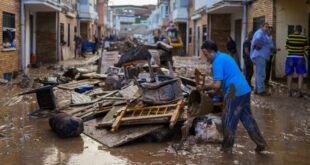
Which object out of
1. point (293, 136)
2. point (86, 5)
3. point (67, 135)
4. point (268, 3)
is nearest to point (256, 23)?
point (268, 3)

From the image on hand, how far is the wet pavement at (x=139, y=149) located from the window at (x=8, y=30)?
24.4 feet

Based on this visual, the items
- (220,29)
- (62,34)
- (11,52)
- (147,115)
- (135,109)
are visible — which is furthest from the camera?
(62,34)

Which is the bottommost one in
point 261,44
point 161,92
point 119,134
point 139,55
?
point 119,134

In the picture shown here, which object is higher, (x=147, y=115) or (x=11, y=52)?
(x=11, y=52)

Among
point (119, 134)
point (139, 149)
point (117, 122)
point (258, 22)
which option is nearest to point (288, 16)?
point (258, 22)

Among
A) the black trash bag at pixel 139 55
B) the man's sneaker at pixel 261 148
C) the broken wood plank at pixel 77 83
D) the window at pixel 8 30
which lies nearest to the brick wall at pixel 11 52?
the window at pixel 8 30

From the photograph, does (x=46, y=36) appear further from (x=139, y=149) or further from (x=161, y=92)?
(x=139, y=149)

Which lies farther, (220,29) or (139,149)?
(220,29)

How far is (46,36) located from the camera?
2103 cm

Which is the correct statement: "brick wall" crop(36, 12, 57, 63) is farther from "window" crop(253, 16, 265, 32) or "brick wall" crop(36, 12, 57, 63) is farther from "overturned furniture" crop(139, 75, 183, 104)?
"overturned furniture" crop(139, 75, 183, 104)

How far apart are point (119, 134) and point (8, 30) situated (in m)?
9.98

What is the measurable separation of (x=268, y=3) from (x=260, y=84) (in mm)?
4739

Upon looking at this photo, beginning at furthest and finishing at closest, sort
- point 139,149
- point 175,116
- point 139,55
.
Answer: point 139,55 < point 175,116 < point 139,149

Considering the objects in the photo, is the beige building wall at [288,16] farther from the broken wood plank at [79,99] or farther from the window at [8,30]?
the window at [8,30]
